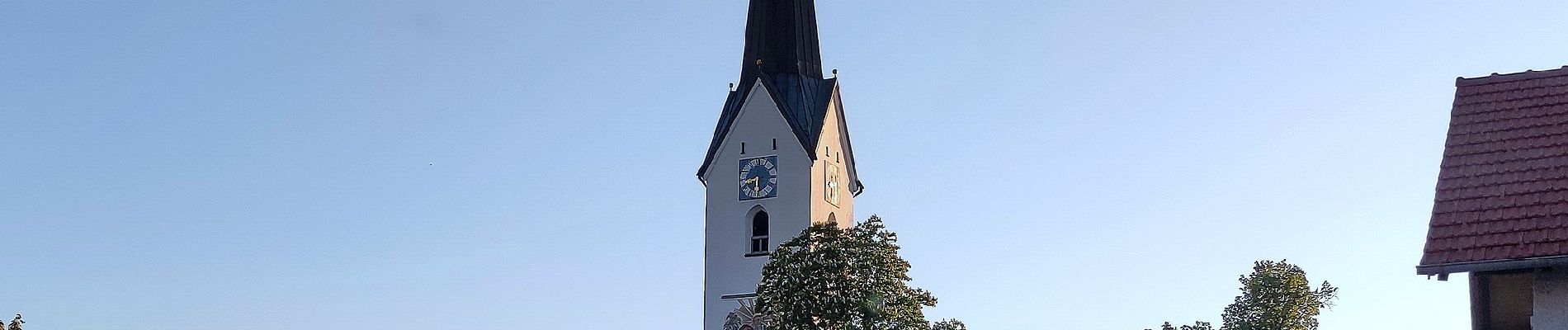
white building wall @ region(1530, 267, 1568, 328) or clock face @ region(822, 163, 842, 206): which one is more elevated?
clock face @ region(822, 163, 842, 206)

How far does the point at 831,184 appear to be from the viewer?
160 feet

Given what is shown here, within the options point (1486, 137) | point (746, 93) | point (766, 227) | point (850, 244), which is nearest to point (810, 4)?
point (746, 93)

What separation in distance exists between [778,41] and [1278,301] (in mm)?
25944

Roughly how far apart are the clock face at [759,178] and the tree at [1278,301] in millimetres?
23093

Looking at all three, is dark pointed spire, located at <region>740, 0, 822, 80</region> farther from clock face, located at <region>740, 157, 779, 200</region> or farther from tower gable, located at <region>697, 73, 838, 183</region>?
clock face, located at <region>740, 157, 779, 200</region>

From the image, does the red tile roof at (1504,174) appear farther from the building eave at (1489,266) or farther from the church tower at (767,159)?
the church tower at (767,159)

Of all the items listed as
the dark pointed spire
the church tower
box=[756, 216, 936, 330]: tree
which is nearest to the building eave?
box=[756, 216, 936, 330]: tree

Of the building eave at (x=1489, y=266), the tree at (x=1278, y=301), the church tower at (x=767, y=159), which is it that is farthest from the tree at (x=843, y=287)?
the church tower at (x=767, y=159)

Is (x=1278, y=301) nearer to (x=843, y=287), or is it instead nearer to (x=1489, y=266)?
(x=843, y=287)

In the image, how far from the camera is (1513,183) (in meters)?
14.9

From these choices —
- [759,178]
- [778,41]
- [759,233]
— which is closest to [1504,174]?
[759,233]

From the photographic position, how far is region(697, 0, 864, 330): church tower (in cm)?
4634

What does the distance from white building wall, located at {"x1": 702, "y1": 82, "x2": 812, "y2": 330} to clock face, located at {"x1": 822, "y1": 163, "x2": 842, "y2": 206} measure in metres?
1.28

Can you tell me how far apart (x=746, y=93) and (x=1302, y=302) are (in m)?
25.3
